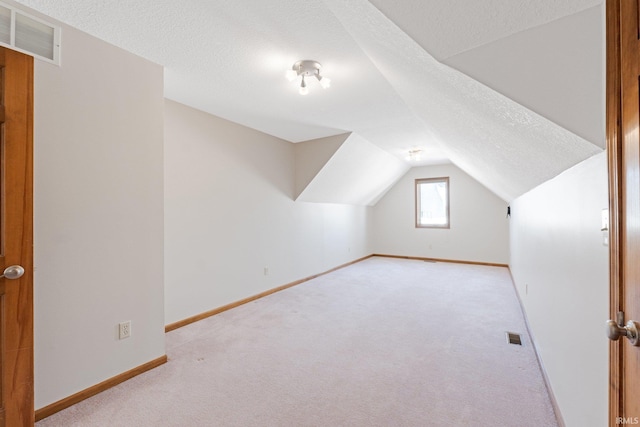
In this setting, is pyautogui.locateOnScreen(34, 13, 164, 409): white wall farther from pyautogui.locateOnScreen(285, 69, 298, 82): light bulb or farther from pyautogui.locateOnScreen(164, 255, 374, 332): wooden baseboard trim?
pyautogui.locateOnScreen(285, 69, 298, 82): light bulb

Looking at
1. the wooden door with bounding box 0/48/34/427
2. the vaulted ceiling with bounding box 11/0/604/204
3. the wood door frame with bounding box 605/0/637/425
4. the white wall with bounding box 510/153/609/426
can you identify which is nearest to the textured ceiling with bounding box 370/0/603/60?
the vaulted ceiling with bounding box 11/0/604/204

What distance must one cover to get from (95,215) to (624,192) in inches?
98.4

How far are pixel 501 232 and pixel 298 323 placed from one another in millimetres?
5036

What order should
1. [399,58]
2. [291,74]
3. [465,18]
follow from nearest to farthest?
[465,18] < [399,58] < [291,74]

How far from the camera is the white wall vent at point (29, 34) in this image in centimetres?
142

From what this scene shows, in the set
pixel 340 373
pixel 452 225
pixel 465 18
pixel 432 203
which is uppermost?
pixel 465 18

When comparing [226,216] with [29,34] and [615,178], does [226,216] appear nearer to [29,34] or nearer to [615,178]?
[29,34]

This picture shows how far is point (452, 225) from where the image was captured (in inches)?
246

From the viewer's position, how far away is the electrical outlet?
73.2 inches

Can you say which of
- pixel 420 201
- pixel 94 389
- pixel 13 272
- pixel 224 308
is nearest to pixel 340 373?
pixel 94 389

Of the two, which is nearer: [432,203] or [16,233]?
[16,233]

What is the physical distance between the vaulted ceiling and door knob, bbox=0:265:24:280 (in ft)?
4.58

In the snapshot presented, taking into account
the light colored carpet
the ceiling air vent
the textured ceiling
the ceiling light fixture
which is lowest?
the light colored carpet

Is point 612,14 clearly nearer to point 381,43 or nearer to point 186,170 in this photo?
point 381,43
